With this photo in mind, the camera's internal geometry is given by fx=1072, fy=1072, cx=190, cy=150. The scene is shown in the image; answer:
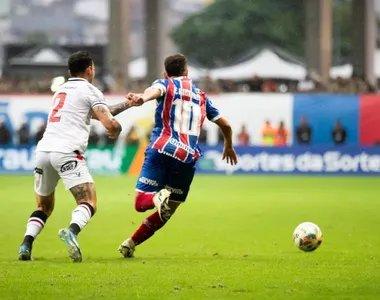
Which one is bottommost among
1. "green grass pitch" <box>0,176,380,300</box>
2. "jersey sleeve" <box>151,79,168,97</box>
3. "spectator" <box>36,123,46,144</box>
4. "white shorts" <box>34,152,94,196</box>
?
"green grass pitch" <box>0,176,380,300</box>

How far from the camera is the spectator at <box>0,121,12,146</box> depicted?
36.8 m

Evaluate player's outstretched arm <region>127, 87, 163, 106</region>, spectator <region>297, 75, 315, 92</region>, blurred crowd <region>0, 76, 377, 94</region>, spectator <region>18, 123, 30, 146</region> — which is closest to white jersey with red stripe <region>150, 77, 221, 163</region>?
player's outstretched arm <region>127, 87, 163, 106</region>

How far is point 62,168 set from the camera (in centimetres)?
1145

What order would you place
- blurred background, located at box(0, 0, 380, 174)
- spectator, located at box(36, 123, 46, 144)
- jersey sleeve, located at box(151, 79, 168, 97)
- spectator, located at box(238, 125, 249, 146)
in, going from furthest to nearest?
spectator, located at box(238, 125, 249, 146) < spectator, located at box(36, 123, 46, 144) < blurred background, located at box(0, 0, 380, 174) < jersey sleeve, located at box(151, 79, 168, 97)

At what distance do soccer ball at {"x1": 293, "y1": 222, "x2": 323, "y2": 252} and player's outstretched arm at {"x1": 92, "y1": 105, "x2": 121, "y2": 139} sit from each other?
2.56 meters

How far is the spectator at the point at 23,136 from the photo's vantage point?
36.8 metres

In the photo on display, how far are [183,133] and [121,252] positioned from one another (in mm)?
1544

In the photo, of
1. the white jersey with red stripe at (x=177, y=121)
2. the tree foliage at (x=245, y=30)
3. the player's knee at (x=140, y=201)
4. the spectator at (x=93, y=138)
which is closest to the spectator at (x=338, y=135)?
the spectator at (x=93, y=138)

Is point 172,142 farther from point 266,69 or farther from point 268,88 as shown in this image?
point 266,69

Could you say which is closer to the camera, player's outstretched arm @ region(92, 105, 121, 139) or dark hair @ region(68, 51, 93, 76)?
player's outstretched arm @ region(92, 105, 121, 139)

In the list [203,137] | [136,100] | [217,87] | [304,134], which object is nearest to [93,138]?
[203,137]

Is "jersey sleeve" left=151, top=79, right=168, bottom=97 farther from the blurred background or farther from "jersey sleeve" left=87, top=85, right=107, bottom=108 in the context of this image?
the blurred background

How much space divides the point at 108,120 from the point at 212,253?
2.52 metres

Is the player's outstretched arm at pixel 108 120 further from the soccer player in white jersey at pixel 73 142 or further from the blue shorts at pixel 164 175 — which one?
the blue shorts at pixel 164 175
